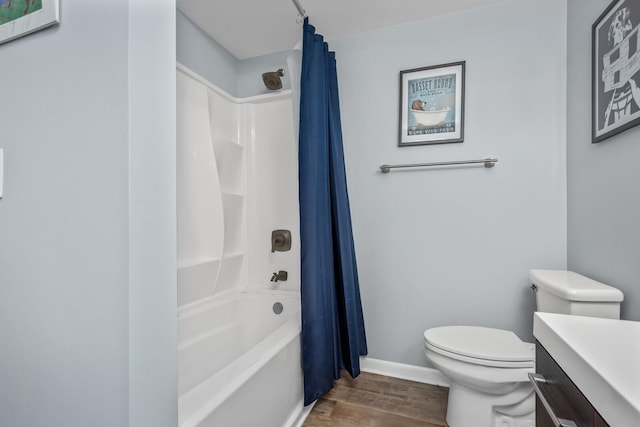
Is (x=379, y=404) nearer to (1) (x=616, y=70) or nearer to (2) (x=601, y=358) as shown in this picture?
(2) (x=601, y=358)

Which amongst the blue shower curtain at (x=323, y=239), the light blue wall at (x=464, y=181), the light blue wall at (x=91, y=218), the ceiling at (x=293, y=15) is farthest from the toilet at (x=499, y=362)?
the ceiling at (x=293, y=15)

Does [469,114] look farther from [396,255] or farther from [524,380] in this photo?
[524,380]

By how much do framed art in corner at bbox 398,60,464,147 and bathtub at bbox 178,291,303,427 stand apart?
1318mm

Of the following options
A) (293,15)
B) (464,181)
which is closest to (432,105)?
(464,181)

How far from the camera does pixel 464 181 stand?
74.0 inches

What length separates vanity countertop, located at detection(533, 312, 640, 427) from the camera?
0.42m

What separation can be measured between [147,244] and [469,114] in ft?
6.19

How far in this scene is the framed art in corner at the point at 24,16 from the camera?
26.4 inches

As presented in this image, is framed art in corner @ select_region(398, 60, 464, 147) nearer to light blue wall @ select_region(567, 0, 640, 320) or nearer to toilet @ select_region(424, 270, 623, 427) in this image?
light blue wall @ select_region(567, 0, 640, 320)

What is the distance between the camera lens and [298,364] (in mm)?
1540

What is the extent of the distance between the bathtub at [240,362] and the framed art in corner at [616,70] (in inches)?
64.3

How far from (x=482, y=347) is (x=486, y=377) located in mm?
130

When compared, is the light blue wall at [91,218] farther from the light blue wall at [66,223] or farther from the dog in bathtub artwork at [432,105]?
the dog in bathtub artwork at [432,105]

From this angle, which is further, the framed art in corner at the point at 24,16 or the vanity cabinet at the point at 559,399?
the framed art in corner at the point at 24,16
